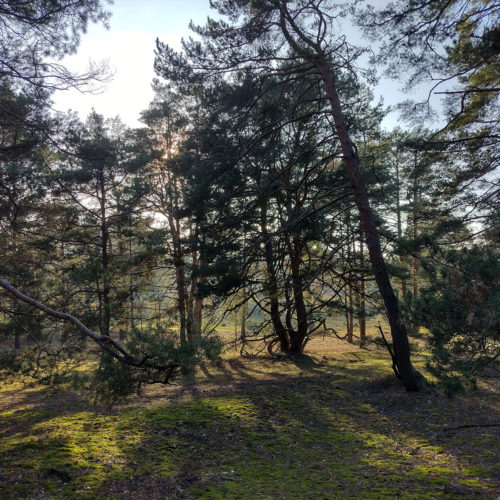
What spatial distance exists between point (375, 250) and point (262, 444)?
449cm

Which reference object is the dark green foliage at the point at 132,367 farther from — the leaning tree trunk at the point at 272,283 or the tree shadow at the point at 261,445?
the leaning tree trunk at the point at 272,283

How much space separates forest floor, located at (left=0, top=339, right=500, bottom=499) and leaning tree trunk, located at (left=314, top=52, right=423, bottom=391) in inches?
26.5

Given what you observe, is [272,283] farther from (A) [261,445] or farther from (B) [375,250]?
(A) [261,445]

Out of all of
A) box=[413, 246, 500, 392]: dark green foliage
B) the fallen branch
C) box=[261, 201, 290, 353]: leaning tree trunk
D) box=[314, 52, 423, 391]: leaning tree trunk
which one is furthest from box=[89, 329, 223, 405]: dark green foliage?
box=[314, 52, 423, 391]: leaning tree trunk

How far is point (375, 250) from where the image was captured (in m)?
8.10

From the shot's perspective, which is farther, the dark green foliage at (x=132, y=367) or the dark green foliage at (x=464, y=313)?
the dark green foliage at (x=132, y=367)

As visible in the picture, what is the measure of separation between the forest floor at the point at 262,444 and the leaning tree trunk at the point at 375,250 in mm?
673

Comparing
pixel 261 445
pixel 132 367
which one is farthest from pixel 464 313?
pixel 132 367

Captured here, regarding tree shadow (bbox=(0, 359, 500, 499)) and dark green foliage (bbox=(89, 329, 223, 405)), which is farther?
dark green foliage (bbox=(89, 329, 223, 405))

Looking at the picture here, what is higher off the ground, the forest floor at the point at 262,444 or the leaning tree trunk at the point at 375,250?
the leaning tree trunk at the point at 375,250

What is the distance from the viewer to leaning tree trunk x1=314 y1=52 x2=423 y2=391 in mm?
8109

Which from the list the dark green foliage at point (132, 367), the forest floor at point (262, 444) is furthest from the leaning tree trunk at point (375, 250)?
the dark green foliage at point (132, 367)

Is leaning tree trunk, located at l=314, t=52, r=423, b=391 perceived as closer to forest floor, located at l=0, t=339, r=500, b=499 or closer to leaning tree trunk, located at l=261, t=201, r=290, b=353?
forest floor, located at l=0, t=339, r=500, b=499

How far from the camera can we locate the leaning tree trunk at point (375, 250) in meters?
8.11
